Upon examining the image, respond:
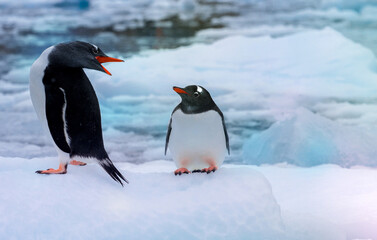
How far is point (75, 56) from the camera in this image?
1.09m

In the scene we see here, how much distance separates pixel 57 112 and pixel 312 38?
2538 millimetres

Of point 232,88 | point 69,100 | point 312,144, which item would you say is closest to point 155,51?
point 232,88

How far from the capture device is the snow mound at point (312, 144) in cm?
216

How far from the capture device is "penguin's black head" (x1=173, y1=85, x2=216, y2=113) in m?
1.20

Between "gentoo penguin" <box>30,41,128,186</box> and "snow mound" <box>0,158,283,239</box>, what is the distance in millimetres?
53

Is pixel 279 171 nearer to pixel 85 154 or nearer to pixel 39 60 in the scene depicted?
pixel 85 154

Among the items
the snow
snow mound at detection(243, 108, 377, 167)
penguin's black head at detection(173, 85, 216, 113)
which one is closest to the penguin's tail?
penguin's black head at detection(173, 85, 216, 113)

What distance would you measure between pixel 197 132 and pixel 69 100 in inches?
13.3

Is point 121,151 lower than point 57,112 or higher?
lower

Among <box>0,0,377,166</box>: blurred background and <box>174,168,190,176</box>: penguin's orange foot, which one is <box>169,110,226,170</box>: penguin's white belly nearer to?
<box>174,168,190,176</box>: penguin's orange foot

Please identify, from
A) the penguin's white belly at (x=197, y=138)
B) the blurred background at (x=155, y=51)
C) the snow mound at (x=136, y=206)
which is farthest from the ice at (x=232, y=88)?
the snow mound at (x=136, y=206)

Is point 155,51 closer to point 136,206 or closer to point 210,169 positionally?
point 210,169

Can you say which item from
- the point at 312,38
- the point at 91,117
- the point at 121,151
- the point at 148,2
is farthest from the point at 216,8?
the point at 91,117

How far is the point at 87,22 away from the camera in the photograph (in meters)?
2.97
